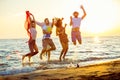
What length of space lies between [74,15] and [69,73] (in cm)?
310

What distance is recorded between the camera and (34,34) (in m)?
10.5

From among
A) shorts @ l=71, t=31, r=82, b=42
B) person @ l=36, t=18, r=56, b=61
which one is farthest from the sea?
shorts @ l=71, t=31, r=82, b=42

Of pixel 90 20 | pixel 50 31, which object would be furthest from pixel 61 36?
pixel 90 20

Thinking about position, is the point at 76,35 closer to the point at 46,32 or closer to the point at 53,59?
the point at 46,32

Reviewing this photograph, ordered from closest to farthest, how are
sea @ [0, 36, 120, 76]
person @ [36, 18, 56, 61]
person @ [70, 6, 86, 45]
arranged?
sea @ [0, 36, 120, 76] → person @ [70, 6, 86, 45] → person @ [36, 18, 56, 61]

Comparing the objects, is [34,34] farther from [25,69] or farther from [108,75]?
[108,75]

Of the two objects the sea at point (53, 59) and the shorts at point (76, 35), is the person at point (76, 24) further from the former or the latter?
the sea at point (53, 59)

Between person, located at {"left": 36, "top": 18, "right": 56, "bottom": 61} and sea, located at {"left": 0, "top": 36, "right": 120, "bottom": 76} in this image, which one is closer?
sea, located at {"left": 0, "top": 36, "right": 120, "bottom": 76}

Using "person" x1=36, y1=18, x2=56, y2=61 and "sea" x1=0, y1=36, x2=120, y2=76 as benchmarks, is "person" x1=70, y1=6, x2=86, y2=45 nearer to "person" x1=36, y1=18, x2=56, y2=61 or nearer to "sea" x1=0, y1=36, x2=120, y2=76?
"person" x1=36, y1=18, x2=56, y2=61

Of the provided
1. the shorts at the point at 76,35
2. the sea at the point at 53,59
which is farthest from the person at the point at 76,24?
the sea at the point at 53,59

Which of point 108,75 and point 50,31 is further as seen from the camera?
point 50,31

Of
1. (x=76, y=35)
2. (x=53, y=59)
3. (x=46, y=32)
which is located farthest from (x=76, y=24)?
(x=53, y=59)

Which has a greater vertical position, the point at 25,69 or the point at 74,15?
the point at 74,15

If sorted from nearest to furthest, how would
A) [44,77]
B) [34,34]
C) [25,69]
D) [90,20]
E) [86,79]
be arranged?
[86,79] < [44,77] < [25,69] < [34,34] < [90,20]
